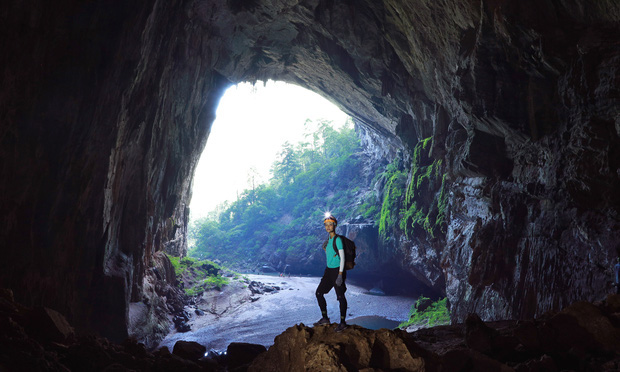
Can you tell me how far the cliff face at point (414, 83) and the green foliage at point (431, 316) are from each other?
5.01 feet

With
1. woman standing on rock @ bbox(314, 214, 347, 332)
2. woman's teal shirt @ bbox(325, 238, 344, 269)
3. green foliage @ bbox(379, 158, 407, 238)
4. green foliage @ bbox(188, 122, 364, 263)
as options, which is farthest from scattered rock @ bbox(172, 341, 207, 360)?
green foliage @ bbox(188, 122, 364, 263)

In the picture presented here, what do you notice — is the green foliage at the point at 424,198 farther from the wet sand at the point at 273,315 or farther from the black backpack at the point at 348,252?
the black backpack at the point at 348,252

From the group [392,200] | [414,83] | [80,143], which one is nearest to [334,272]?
[80,143]

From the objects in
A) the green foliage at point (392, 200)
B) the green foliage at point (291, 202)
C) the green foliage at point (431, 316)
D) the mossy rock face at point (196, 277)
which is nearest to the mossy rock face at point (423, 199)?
the green foliage at point (392, 200)

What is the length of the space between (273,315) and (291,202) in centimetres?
4078

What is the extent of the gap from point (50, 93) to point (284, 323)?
15.1 metres

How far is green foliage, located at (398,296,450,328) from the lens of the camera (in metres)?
18.4

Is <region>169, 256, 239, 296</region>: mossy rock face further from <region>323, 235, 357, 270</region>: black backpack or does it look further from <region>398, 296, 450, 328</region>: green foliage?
<region>323, 235, 357, 270</region>: black backpack

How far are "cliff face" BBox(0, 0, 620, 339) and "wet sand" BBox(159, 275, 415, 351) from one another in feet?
13.7

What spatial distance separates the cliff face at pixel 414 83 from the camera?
8344 millimetres

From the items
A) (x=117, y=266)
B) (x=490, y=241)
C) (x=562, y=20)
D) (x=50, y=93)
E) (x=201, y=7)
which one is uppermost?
(x=201, y=7)

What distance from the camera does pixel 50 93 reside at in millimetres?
8875

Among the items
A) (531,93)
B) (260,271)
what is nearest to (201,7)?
A: (531,93)

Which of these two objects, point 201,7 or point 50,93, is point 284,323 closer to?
point 50,93
